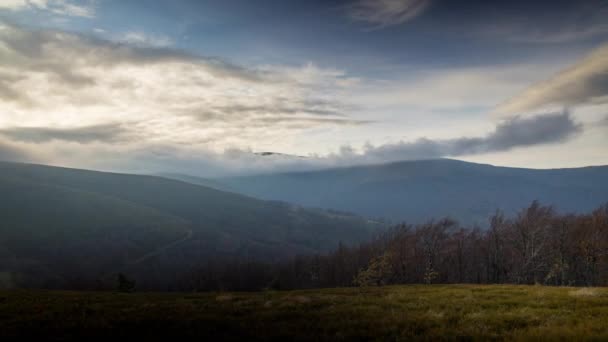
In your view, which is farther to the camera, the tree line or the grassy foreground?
the tree line

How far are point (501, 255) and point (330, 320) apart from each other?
93.3m

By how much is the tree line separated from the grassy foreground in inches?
1785

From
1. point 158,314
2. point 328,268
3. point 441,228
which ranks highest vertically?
point 158,314

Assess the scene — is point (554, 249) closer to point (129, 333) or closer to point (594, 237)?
point (594, 237)

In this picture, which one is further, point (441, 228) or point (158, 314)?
point (441, 228)

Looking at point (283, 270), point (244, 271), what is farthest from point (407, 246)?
point (244, 271)

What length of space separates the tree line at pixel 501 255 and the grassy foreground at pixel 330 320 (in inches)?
1785

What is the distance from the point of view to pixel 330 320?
50.3 feet

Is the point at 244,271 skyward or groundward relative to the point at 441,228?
groundward

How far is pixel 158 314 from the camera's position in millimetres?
17391

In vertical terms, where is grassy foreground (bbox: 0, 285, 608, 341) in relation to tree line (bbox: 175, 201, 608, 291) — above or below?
above

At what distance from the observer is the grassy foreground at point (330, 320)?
12.6 m

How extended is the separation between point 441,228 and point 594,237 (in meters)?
34.8

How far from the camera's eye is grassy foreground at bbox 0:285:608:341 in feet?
41.4
